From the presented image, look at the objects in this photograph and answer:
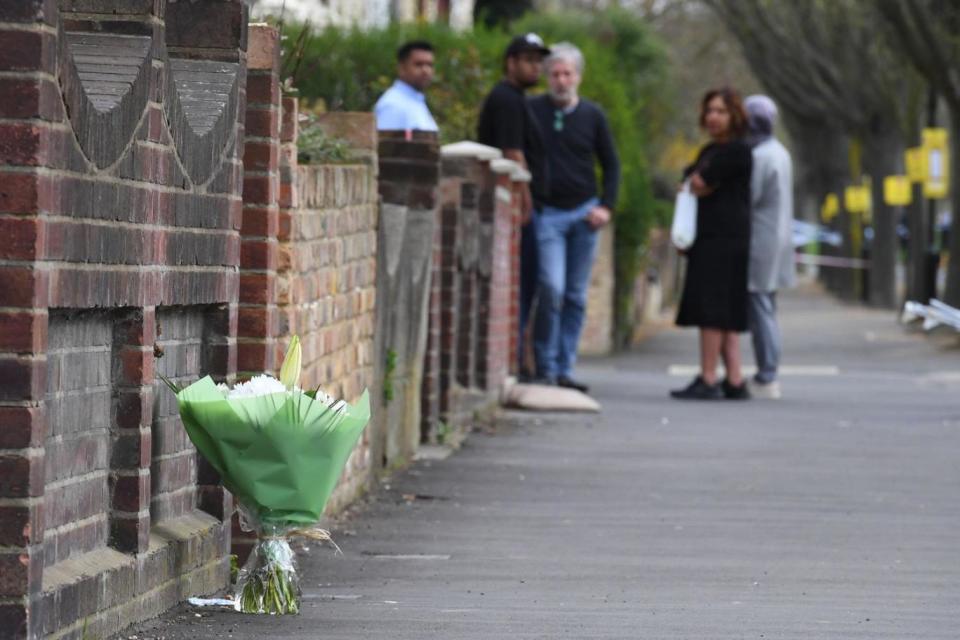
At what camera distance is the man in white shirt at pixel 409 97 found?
12.6 m

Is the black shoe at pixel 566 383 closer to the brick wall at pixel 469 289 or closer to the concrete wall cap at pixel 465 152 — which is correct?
the brick wall at pixel 469 289

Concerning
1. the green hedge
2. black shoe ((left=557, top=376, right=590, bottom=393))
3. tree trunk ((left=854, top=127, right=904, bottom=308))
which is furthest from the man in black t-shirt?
tree trunk ((left=854, top=127, right=904, bottom=308))

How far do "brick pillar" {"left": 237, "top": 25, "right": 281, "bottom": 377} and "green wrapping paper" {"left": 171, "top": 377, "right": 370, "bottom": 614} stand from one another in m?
0.88

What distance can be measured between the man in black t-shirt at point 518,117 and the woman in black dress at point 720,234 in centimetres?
110

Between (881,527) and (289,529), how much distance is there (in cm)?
317

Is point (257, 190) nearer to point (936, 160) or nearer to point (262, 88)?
point (262, 88)

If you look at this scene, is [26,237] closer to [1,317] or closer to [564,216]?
[1,317]

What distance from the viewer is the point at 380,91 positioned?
17.7 metres

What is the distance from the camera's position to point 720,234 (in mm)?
14805

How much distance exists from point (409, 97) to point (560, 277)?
2.02 metres

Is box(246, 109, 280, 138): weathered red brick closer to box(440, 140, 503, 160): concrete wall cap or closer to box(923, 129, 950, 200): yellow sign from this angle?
box(440, 140, 503, 160): concrete wall cap

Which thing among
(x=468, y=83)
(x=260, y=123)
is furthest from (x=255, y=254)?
(x=468, y=83)

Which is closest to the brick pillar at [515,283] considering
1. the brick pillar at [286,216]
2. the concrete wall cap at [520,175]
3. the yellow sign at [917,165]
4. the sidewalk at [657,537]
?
the concrete wall cap at [520,175]

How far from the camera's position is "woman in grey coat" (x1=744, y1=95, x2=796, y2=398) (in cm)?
1514
